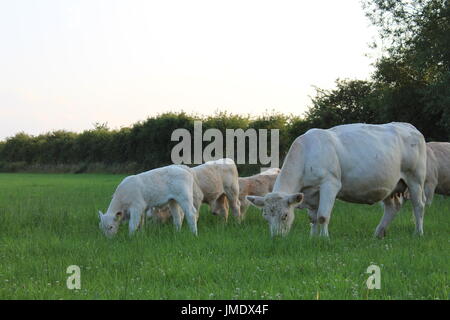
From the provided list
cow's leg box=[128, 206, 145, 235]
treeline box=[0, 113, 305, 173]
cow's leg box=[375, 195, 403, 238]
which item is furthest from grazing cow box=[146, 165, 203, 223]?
treeline box=[0, 113, 305, 173]

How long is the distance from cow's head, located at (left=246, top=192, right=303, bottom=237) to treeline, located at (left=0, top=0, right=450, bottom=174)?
53.7 feet

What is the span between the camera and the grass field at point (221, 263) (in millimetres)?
6469

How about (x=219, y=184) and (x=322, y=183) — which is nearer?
(x=322, y=183)

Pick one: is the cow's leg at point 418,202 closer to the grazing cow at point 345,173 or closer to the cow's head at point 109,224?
the grazing cow at point 345,173

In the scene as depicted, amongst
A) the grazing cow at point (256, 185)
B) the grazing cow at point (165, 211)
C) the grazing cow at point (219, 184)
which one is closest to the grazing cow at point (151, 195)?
the grazing cow at point (165, 211)

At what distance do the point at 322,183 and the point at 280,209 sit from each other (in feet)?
3.87

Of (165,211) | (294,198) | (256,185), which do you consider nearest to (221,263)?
(294,198)

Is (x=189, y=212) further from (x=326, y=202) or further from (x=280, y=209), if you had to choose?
(x=326, y=202)

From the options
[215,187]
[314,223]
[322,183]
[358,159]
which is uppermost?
[358,159]

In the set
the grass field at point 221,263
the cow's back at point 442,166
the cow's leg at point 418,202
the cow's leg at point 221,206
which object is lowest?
the grass field at point 221,263

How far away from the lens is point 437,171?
14930mm

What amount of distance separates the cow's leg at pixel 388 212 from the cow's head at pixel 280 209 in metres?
2.37
